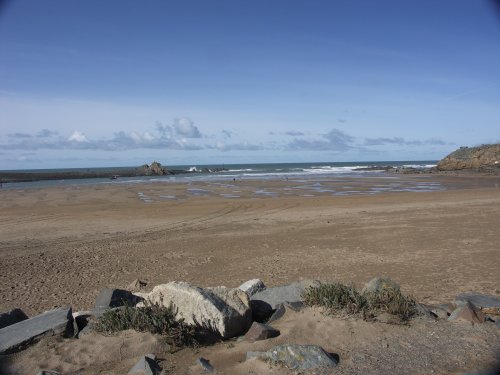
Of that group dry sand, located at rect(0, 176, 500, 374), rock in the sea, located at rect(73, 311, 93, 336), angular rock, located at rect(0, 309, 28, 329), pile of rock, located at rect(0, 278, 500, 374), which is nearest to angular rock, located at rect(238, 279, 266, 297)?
pile of rock, located at rect(0, 278, 500, 374)

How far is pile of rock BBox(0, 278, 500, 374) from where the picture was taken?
4332 millimetres

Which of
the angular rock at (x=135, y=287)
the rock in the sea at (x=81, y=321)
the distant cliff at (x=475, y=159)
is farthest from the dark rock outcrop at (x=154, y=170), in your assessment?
the rock in the sea at (x=81, y=321)

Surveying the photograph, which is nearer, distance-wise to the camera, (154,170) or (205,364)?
(205,364)

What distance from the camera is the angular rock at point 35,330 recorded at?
190 inches

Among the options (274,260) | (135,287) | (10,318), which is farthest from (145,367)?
(274,260)

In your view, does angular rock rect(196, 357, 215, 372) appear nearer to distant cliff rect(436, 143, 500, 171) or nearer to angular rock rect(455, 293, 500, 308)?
angular rock rect(455, 293, 500, 308)

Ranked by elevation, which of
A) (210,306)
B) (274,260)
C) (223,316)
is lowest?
(274,260)

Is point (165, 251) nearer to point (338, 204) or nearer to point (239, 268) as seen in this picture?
point (239, 268)

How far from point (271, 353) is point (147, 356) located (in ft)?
4.15

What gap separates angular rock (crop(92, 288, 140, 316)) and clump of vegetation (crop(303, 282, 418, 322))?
2418mm

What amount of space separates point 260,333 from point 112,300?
219 centimetres

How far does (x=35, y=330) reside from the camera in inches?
200

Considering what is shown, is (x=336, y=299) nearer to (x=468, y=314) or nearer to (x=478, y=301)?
(x=468, y=314)

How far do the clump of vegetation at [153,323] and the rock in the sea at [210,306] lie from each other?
0.43 ft
